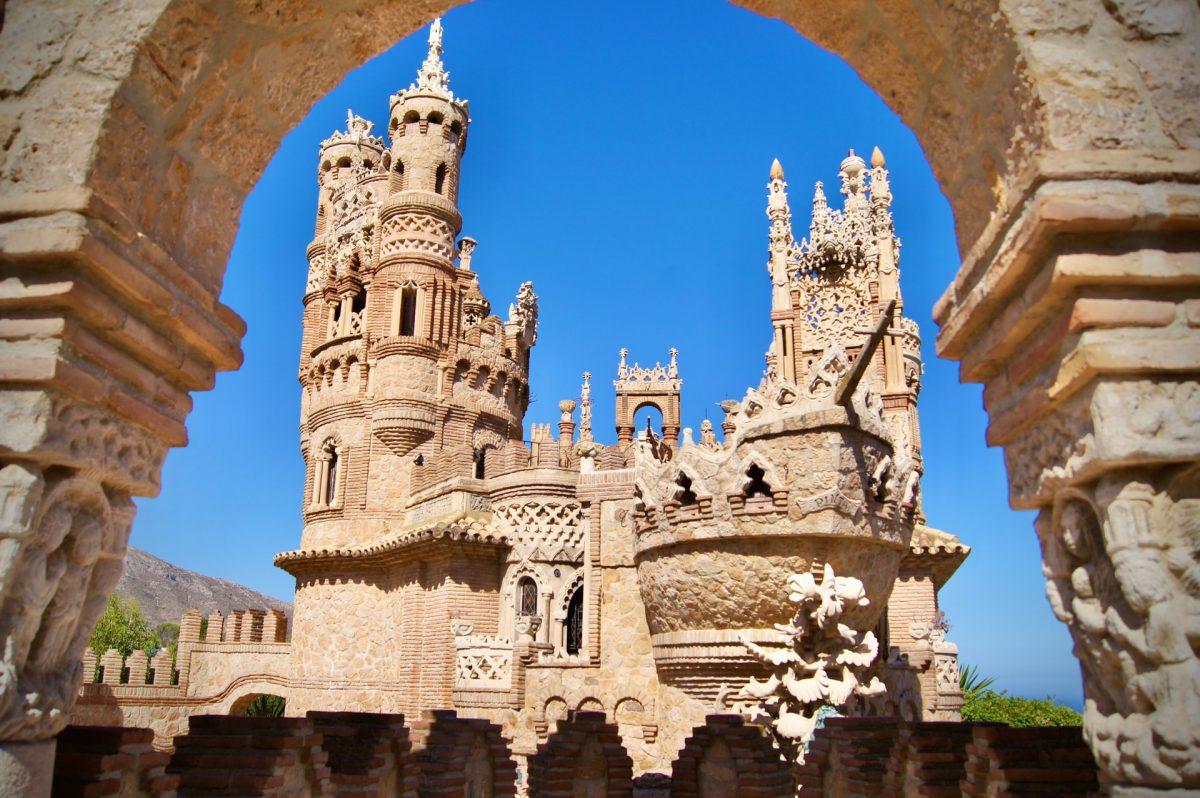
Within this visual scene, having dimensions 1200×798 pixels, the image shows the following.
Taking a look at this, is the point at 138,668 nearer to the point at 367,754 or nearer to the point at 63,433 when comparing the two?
the point at 367,754

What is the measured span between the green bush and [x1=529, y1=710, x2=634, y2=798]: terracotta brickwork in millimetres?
20733

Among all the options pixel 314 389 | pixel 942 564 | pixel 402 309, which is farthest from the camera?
pixel 314 389

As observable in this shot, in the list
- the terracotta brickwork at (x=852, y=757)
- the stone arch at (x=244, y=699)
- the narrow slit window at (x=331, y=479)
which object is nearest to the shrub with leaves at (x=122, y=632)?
the stone arch at (x=244, y=699)

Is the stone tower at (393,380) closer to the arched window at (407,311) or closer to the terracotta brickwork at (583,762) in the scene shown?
the arched window at (407,311)

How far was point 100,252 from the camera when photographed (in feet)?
10.3

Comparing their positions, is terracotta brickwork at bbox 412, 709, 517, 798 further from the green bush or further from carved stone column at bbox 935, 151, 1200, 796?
the green bush

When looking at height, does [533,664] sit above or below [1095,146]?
below

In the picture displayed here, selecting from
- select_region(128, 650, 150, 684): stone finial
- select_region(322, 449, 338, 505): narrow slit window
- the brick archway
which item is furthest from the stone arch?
the brick archway

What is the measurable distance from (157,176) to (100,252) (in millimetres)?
618

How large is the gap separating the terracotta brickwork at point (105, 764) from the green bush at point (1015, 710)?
2540cm

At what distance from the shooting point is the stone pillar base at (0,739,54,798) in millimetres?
2926

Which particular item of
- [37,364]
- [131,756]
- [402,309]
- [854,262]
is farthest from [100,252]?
[402,309]

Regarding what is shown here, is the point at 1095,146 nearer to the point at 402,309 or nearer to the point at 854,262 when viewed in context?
the point at 854,262

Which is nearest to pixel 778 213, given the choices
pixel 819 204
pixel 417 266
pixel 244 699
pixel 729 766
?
pixel 819 204
